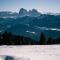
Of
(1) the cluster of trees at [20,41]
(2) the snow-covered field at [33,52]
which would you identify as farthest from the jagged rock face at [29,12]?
(2) the snow-covered field at [33,52]

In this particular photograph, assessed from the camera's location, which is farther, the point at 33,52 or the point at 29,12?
the point at 29,12

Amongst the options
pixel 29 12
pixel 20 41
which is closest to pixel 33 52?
pixel 20 41

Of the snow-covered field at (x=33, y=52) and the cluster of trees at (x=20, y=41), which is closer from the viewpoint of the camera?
the snow-covered field at (x=33, y=52)

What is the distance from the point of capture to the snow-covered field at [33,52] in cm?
361

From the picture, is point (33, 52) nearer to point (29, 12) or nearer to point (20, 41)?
point (20, 41)

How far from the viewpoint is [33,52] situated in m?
3.95

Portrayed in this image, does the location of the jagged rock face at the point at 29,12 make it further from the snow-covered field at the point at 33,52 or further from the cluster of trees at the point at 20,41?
the snow-covered field at the point at 33,52

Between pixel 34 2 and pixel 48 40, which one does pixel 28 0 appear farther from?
pixel 48 40

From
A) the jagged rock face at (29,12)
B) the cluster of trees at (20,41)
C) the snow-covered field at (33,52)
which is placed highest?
the jagged rock face at (29,12)

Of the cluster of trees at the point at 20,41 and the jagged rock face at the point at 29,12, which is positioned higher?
the jagged rock face at the point at 29,12

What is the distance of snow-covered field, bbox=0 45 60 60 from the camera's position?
142 inches

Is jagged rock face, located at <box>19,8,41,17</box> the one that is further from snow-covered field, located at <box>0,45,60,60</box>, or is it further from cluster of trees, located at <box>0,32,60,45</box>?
snow-covered field, located at <box>0,45,60,60</box>

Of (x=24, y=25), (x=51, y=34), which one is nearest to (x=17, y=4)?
(x=24, y=25)

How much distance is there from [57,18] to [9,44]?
5.45 feet
